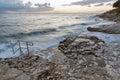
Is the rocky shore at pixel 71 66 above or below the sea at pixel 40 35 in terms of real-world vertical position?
above

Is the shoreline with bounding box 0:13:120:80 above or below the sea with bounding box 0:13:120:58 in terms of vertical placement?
above

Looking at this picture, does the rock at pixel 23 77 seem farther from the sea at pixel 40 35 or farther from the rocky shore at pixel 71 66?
the sea at pixel 40 35

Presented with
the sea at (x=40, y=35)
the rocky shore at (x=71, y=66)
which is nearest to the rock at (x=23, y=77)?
the rocky shore at (x=71, y=66)

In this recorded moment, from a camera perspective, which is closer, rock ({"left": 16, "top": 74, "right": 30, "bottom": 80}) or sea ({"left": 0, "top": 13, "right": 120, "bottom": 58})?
rock ({"left": 16, "top": 74, "right": 30, "bottom": 80})

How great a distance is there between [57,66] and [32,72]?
54.6 inches

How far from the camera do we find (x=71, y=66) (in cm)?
837

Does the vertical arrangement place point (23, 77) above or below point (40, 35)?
above

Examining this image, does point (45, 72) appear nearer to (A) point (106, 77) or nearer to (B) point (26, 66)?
(B) point (26, 66)

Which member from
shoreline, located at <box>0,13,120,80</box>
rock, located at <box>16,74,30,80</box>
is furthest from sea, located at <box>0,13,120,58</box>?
rock, located at <box>16,74,30,80</box>

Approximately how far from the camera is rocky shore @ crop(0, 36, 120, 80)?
23.9ft

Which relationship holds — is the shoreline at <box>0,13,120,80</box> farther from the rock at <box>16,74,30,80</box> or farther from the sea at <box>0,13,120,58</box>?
the sea at <box>0,13,120,58</box>

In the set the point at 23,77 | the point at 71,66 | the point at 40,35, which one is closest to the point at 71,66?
the point at 71,66

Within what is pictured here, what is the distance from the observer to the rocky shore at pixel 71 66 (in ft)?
23.9

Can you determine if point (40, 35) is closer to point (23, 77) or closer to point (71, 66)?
point (71, 66)
